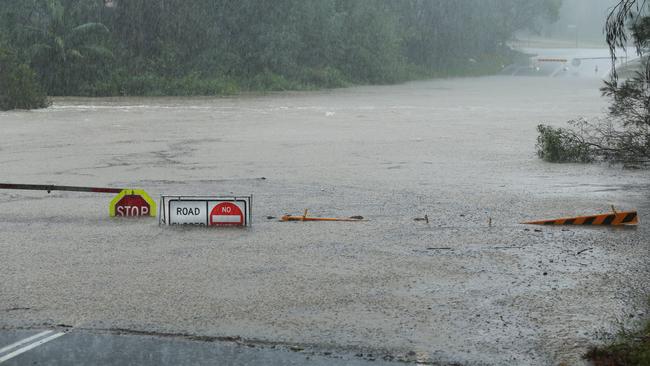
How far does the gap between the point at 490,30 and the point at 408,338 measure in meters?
89.0

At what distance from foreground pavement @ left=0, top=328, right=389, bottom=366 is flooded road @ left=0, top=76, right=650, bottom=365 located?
0.89ft

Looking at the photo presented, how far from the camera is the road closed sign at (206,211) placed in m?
13.8

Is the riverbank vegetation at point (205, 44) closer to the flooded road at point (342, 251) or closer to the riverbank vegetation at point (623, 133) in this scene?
the flooded road at point (342, 251)

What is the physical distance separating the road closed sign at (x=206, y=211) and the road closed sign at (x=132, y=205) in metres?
0.62

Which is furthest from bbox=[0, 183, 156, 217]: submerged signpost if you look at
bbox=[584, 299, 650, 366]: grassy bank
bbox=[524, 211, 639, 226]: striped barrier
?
bbox=[584, 299, 650, 366]: grassy bank

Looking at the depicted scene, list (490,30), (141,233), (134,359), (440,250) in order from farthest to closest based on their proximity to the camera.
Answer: (490,30), (141,233), (440,250), (134,359)

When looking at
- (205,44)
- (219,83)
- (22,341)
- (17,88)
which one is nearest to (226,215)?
(22,341)

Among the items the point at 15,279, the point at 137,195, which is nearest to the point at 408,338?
the point at 15,279

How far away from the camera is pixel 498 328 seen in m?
8.84

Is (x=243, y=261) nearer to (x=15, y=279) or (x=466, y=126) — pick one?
(x=15, y=279)

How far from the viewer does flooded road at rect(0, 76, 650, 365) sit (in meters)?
8.89

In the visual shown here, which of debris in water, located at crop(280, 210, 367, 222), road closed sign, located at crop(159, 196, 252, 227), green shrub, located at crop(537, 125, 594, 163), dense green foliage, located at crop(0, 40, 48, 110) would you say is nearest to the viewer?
road closed sign, located at crop(159, 196, 252, 227)

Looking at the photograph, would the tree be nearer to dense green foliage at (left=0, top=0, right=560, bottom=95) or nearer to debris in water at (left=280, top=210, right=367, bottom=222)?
dense green foliage at (left=0, top=0, right=560, bottom=95)

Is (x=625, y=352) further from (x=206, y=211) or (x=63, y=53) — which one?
(x=63, y=53)
